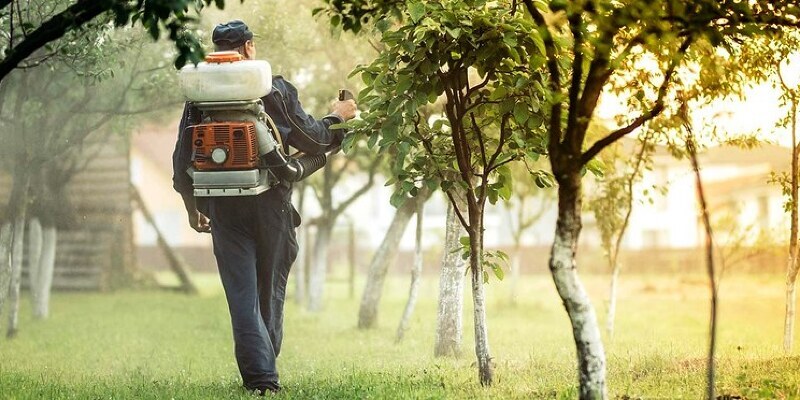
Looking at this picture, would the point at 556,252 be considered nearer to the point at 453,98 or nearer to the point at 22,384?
the point at 453,98

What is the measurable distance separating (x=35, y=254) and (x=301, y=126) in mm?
10961

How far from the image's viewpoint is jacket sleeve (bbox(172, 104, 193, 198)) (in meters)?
7.63

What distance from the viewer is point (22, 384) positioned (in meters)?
8.66

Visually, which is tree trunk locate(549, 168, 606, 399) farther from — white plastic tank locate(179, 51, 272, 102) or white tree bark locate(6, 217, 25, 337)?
white tree bark locate(6, 217, 25, 337)

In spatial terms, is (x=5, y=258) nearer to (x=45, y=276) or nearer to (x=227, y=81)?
(x=45, y=276)

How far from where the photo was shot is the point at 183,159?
7684 millimetres

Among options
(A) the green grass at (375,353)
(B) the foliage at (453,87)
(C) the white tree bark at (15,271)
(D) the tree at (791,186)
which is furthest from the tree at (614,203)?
(C) the white tree bark at (15,271)

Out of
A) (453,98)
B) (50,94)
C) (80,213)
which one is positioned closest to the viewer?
(453,98)

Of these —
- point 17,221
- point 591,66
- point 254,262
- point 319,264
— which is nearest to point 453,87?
point 591,66

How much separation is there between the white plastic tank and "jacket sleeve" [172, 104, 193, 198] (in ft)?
1.26

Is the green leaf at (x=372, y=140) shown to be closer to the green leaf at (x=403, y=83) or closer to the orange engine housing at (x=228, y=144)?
the green leaf at (x=403, y=83)

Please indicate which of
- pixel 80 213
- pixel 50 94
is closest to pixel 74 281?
pixel 80 213

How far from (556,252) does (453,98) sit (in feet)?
6.64

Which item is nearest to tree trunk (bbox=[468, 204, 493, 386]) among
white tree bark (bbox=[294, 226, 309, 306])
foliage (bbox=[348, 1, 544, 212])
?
foliage (bbox=[348, 1, 544, 212])
